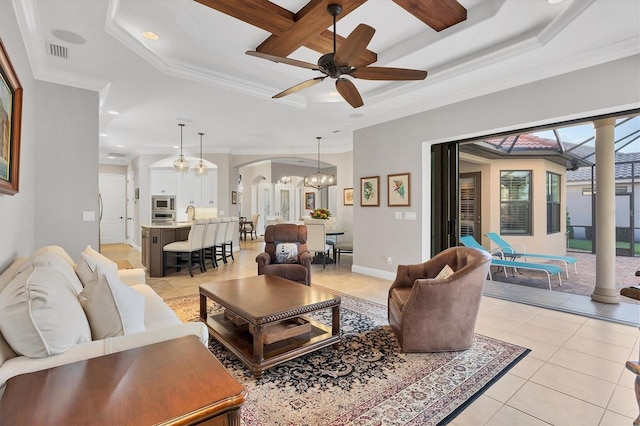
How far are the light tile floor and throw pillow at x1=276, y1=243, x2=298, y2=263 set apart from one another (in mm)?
1004

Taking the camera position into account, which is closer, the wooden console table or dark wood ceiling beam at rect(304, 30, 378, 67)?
the wooden console table

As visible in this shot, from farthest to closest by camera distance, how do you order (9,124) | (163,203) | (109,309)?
(163,203) < (9,124) < (109,309)

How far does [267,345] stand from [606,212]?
14.5ft

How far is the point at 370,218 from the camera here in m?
5.68

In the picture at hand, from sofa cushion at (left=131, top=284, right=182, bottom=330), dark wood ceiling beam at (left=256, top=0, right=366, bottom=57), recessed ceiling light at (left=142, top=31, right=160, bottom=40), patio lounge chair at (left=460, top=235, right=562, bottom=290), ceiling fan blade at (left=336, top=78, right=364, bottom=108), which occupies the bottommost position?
patio lounge chair at (left=460, top=235, right=562, bottom=290)

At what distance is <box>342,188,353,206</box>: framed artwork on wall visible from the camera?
7.91 meters

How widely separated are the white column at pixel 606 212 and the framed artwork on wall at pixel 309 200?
10523mm

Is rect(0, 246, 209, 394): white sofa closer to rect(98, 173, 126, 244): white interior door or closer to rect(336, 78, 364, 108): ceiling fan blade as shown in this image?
rect(336, 78, 364, 108): ceiling fan blade

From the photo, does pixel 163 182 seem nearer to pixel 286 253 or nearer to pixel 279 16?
pixel 286 253

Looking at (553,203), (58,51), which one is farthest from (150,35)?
(553,203)

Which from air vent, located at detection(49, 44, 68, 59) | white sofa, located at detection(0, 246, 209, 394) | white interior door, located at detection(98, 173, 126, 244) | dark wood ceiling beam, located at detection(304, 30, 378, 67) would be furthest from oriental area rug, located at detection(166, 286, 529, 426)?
white interior door, located at detection(98, 173, 126, 244)

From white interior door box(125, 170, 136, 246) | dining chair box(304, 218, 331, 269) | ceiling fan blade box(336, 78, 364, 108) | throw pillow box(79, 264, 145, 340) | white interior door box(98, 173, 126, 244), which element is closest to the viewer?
throw pillow box(79, 264, 145, 340)

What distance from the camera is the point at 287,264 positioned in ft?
14.5

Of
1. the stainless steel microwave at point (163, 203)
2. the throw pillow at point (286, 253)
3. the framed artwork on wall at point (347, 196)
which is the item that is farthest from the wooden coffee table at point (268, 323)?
the stainless steel microwave at point (163, 203)
